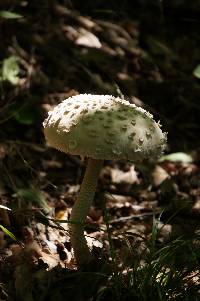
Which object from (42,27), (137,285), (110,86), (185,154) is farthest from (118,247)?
(42,27)

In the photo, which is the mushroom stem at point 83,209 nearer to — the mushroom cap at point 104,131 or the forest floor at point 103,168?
the forest floor at point 103,168

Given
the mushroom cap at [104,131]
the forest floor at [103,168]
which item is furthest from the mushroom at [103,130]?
the forest floor at [103,168]

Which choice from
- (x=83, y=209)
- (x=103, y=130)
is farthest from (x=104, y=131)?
(x=83, y=209)

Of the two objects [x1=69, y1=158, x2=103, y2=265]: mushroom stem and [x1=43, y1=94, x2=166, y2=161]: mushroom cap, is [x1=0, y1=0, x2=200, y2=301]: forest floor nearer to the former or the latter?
[x1=69, y1=158, x2=103, y2=265]: mushroom stem

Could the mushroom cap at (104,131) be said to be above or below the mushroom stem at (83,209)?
above

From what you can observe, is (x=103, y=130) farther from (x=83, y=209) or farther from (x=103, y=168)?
(x=103, y=168)

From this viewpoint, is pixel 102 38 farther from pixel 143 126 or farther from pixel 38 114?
pixel 143 126
